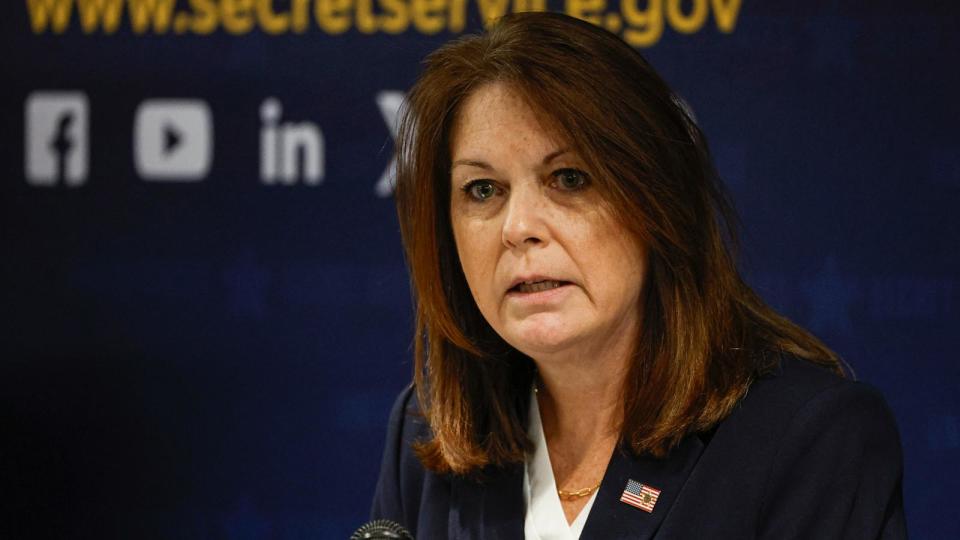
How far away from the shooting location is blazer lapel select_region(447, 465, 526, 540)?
→ 5.32 ft

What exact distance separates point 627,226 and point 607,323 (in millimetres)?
122

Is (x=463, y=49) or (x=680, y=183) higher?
(x=463, y=49)

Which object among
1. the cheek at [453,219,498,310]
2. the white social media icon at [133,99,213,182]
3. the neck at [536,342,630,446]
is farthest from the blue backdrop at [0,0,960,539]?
the cheek at [453,219,498,310]

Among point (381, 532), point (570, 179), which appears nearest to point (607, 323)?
point (570, 179)

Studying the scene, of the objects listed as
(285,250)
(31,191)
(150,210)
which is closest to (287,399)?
(285,250)

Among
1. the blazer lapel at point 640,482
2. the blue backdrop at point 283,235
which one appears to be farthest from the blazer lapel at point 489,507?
the blue backdrop at point 283,235

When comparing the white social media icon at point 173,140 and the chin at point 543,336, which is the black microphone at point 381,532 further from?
the white social media icon at point 173,140

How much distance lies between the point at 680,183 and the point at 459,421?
1.50 feet

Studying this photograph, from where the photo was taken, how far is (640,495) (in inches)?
59.9

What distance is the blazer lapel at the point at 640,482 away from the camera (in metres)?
1.50

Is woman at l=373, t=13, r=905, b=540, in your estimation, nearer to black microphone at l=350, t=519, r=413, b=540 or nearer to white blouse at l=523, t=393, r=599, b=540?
white blouse at l=523, t=393, r=599, b=540

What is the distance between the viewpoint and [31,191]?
2.68 meters

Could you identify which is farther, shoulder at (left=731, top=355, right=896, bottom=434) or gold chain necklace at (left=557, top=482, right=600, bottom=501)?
gold chain necklace at (left=557, top=482, right=600, bottom=501)

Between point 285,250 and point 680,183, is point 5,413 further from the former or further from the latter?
point 680,183
